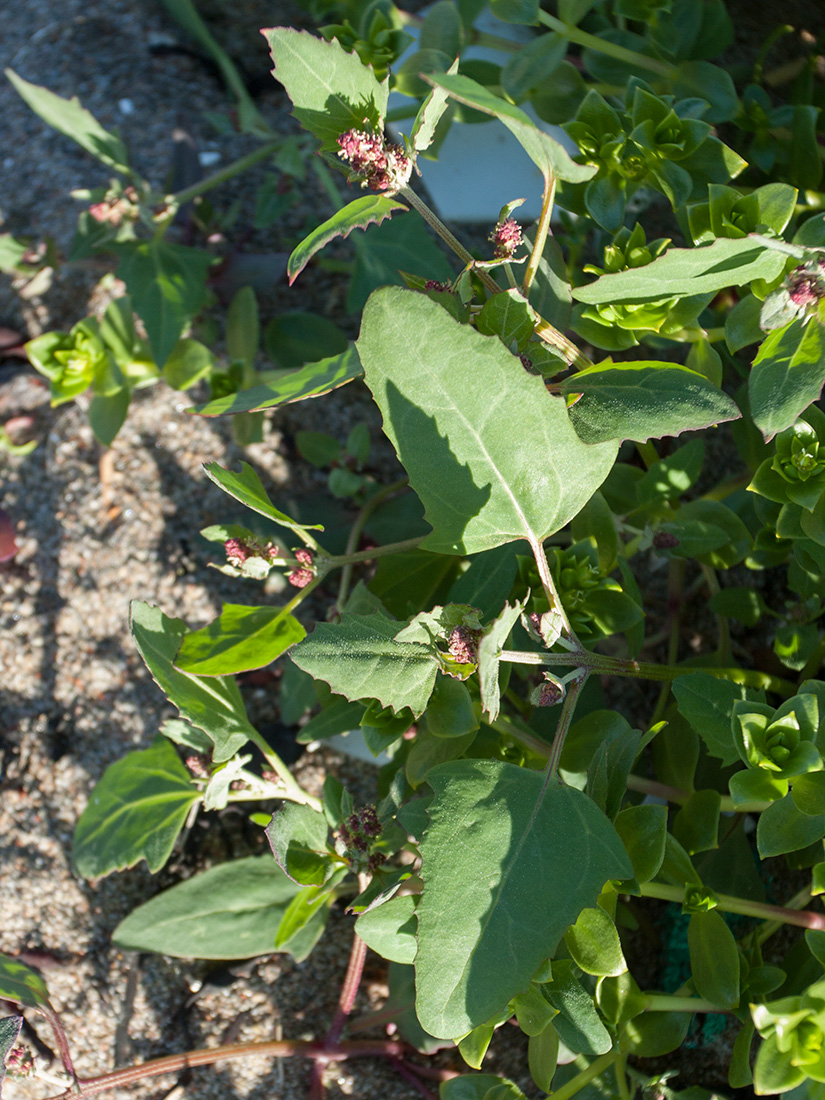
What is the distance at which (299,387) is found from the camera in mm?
993

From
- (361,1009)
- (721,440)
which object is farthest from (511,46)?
(361,1009)

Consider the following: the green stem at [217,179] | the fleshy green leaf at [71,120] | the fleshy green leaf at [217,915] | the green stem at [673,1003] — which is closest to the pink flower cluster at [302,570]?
the fleshy green leaf at [217,915]

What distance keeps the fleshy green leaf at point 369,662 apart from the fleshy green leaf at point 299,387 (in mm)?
246

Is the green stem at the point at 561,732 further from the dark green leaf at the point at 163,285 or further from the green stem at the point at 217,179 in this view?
the green stem at the point at 217,179

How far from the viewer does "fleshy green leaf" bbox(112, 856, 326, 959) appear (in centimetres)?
137

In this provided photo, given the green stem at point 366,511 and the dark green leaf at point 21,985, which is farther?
the green stem at point 366,511

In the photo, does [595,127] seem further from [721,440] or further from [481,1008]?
[481,1008]

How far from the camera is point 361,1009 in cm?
145

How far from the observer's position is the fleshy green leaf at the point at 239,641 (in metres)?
1.06

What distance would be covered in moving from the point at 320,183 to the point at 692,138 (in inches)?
39.0

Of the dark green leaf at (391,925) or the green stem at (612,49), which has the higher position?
the green stem at (612,49)

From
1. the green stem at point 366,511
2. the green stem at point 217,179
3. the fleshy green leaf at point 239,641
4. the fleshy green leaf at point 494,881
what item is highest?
the green stem at point 217,179

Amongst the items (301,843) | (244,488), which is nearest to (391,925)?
(301,843)

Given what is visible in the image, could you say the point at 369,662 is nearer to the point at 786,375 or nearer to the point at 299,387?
the point at 299,387
